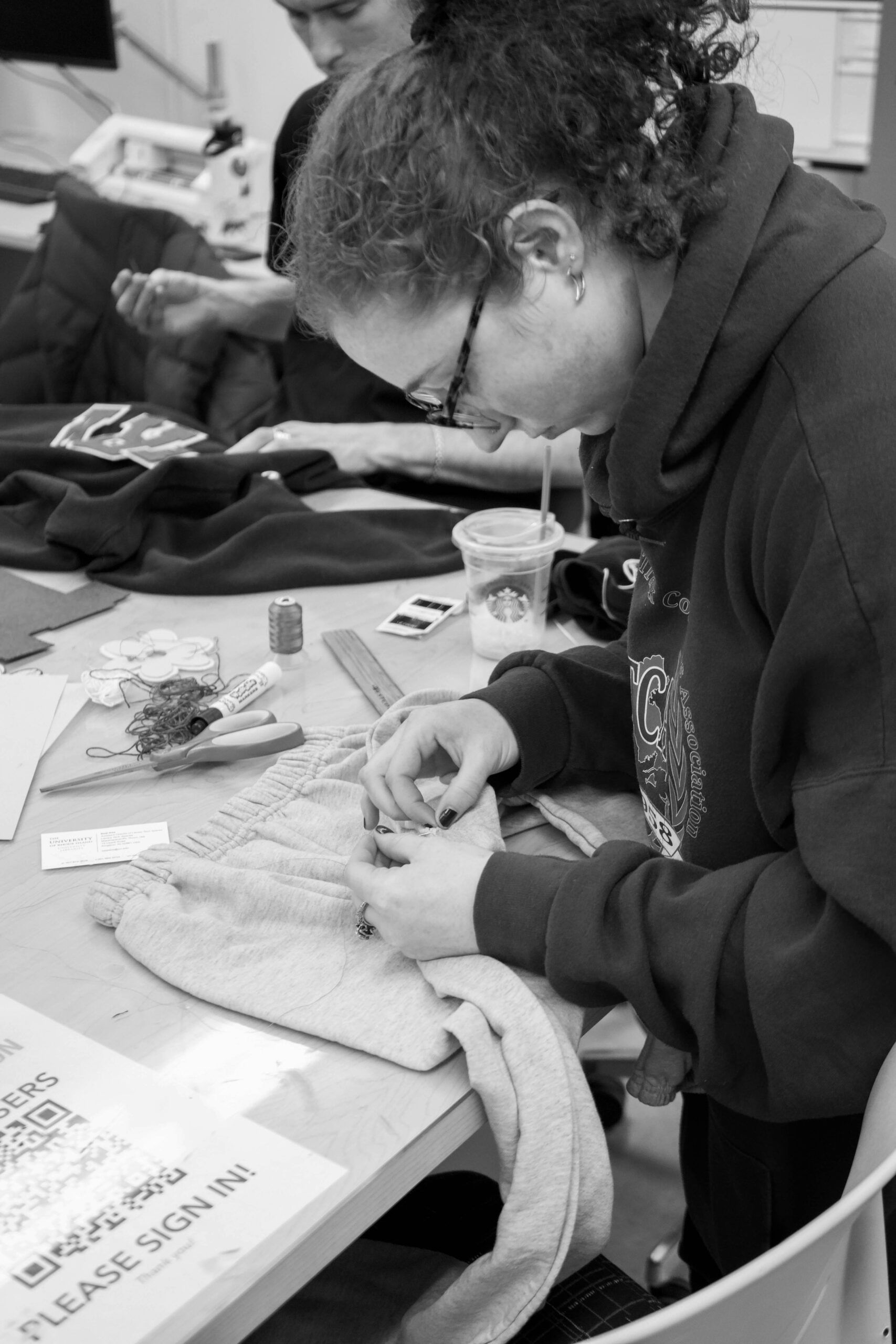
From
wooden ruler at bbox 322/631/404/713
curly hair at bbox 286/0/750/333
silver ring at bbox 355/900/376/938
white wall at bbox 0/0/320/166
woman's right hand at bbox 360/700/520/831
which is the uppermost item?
curly hair at bbox 286/0/750/333

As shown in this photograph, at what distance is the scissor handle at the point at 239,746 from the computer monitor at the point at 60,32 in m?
2.83

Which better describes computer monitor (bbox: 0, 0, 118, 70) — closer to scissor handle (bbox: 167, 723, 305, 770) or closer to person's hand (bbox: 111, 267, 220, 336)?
person's hand (bbox: 111, 267, 220, 336)

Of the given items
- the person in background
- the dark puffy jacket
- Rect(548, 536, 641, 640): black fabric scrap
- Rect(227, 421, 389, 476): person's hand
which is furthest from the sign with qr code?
the dark puffy jacket

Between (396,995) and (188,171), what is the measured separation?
3.07 metres

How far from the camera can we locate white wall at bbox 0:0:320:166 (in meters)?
3.54

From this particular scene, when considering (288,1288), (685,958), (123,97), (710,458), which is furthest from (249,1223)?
(123,97)

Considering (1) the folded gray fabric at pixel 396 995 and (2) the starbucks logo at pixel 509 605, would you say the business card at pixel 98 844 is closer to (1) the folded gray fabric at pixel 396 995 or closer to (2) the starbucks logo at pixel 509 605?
(1) the folded gray fabric at pixel 396 995

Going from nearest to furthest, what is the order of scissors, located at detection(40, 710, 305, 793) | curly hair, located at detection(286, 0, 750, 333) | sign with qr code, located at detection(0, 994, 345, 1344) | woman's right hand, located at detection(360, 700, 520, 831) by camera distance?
sign with qr code, located at detection(0, 994, 345, 1344)
curly hair, located at detection(286, 0, 750, 333)
woman's right hand, located at detection(360, 700, 520, 831)
scissors, located at detection(40, 710, 305, 793)

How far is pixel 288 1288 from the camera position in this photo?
704 mm

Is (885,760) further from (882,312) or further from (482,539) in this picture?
(482,539)

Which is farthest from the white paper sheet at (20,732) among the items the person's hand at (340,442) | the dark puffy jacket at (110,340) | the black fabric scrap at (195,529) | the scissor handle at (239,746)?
the dark puffy jacket at (110,340)

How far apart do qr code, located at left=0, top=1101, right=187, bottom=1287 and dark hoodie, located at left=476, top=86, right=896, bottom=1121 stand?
10.5 inches

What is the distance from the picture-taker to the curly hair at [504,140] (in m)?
0.77

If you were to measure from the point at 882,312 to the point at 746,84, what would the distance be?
0.85ft
